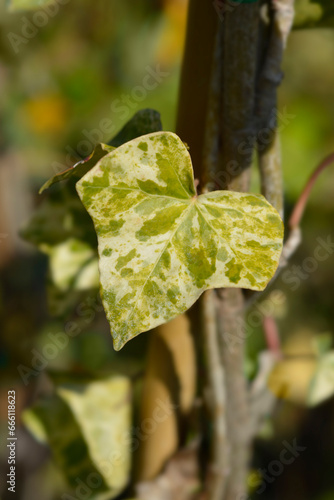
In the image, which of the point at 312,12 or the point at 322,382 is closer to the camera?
the point at 312,12

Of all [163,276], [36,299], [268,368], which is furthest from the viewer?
[36,299]

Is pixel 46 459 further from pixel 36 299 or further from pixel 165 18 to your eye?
pixel 165 18

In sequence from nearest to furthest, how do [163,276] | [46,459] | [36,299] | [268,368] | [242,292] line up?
[163,276]
[242,292]
[268,368]
[46,459]
[36,299]

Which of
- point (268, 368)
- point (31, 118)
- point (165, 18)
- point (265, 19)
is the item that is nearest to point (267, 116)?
point (265, 19)

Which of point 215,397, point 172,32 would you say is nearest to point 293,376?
point 215,397

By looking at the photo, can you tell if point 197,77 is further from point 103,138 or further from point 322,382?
point 103,138
